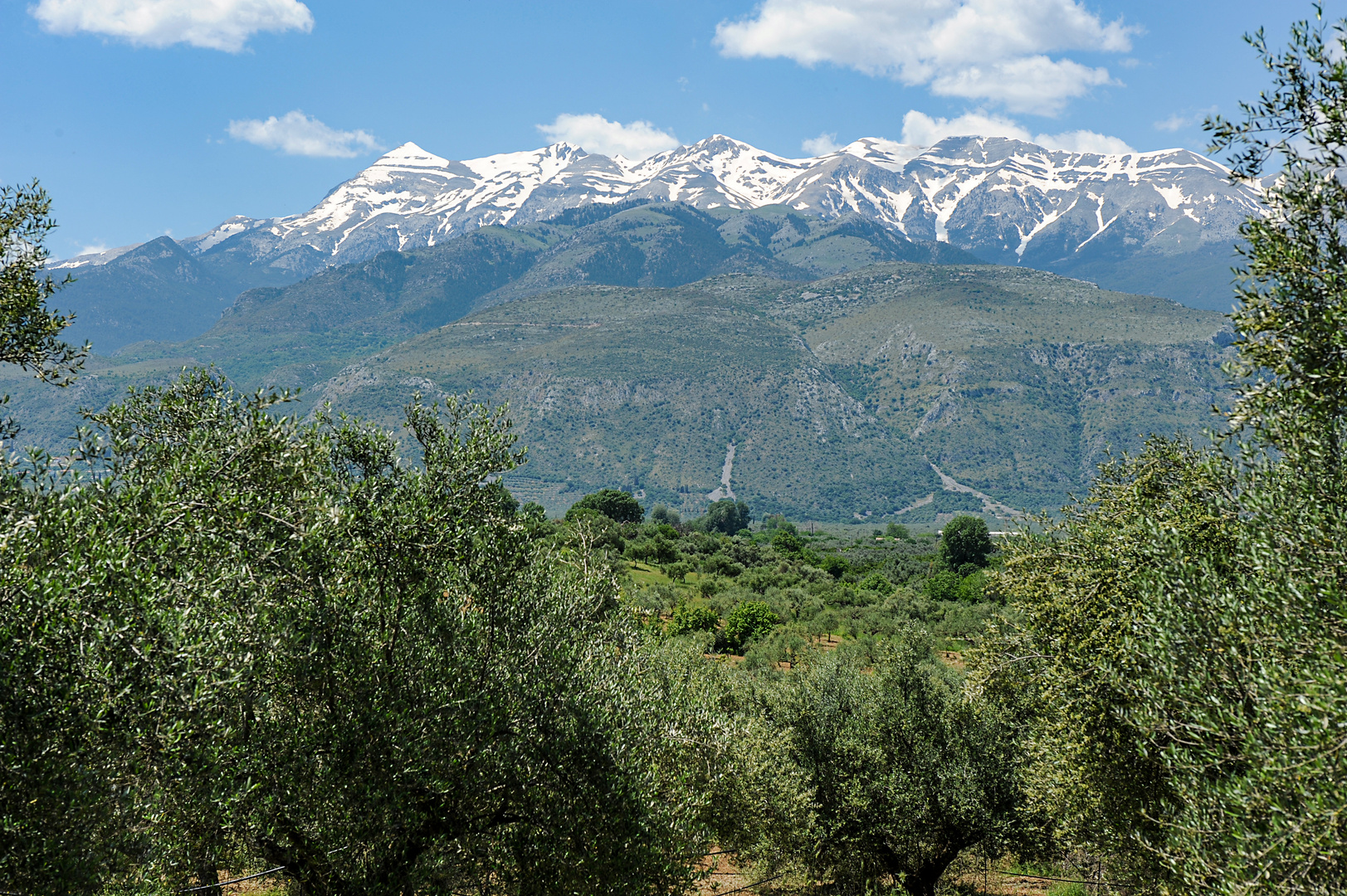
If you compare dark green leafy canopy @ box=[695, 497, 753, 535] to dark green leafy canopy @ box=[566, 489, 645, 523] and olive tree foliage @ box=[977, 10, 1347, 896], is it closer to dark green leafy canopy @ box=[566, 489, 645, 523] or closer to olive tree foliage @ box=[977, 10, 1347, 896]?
dark green leafy canopy @ box=[566, 489, 645, 523]

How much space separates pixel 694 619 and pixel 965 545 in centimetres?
6261

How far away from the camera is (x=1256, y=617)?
11.9 metres

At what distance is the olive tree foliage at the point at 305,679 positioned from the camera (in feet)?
31.7

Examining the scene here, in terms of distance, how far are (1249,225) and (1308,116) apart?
1802mm

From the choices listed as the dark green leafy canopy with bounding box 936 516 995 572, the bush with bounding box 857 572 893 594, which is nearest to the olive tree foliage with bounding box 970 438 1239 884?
the bush with bounding box 857 572 893 594

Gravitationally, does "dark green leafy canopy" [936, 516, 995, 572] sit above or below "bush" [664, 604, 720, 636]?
below

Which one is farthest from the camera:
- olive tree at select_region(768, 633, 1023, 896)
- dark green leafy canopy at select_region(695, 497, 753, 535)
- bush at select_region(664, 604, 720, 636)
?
dark green leafy canopy at select_region(695, 497, 753, 535)

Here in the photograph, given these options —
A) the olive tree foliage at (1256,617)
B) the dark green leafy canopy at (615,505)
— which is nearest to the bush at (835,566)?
the dark green leafy canopy at (615,505)

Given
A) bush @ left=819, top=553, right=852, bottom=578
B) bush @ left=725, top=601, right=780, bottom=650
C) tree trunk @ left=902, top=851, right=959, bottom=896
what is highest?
tree trunk @ left=902, top=851, right=959, bottom=896

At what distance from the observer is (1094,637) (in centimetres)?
1784

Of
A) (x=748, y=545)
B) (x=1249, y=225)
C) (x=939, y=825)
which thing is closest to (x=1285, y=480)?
(x=1249, y=225)

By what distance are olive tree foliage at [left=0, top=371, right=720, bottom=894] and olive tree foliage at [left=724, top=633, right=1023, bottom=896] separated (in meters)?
11.5

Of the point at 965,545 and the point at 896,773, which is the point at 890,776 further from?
the point at 965,545

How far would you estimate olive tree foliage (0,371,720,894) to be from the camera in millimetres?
9656
